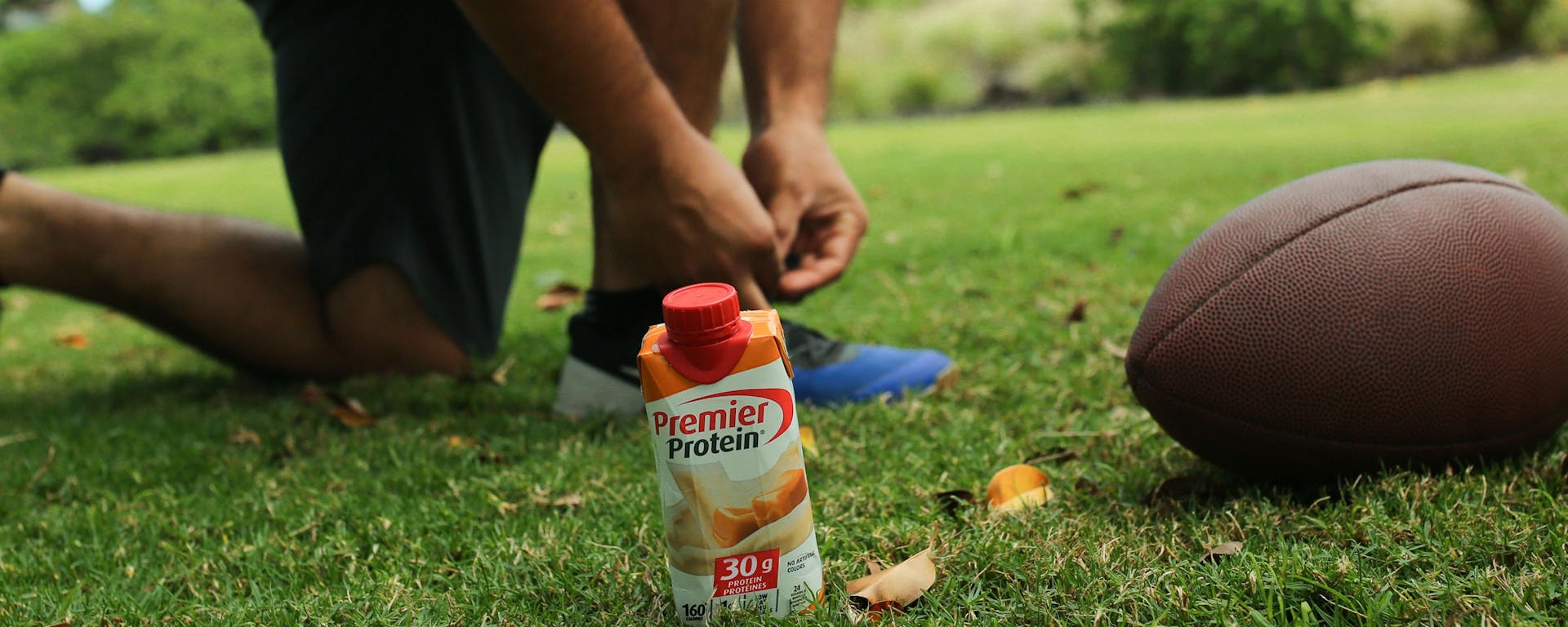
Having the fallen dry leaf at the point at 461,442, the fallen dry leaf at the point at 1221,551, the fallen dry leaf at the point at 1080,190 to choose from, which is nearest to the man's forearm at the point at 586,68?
the fallen dry leaf at the point at 461,442

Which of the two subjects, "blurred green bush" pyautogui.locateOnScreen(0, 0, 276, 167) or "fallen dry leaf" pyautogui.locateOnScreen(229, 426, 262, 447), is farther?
"blurred green bush" pyautogui.locateOnScreen(0, 0, 276, 167)

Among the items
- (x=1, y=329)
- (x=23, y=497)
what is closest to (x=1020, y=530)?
(x=23, y=497)

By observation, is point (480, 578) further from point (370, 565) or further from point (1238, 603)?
point (1238, 603)

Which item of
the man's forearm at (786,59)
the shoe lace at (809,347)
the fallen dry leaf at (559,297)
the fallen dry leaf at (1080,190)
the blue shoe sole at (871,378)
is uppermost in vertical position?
the man's forearm at (786,59)

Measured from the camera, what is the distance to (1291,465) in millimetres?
1500

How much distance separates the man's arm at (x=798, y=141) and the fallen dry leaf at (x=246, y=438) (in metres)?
1.11

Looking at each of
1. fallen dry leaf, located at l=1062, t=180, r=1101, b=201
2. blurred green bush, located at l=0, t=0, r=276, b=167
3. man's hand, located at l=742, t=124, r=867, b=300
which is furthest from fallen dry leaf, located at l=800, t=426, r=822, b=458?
blurred green bush, located at l=0, t=0, r=276, b=167

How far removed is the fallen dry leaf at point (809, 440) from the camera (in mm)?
1873

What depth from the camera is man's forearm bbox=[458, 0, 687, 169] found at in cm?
163

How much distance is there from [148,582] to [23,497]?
64 centimetres

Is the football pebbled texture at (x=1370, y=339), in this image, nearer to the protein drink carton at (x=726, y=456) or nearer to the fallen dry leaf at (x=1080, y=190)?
the protein drink carton at (x=726, y=456)

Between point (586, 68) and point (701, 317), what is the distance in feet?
2.34

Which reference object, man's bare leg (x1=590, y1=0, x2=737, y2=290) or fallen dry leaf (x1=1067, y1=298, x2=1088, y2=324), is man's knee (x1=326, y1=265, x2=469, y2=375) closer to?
man's bare leg (x1=590, y1=0, x2=737, y2=290)

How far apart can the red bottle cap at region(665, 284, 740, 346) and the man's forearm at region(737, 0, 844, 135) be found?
126 centimetres
